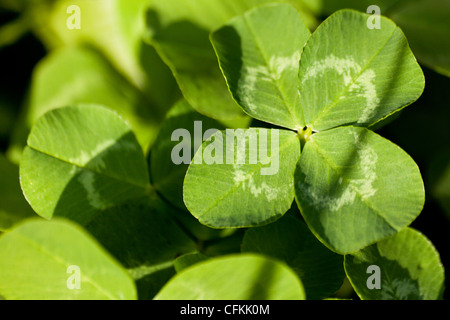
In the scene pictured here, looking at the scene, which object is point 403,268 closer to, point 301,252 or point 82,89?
point 301,252

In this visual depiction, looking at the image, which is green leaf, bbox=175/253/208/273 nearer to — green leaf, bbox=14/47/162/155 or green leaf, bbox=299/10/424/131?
green leaf, bbox=299/10/424/131

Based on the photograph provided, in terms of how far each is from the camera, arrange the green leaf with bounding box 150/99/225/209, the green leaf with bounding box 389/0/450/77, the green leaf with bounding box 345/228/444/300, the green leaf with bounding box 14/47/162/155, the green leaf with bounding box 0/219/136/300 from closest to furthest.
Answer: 1. the green leaf with bounding box 0/219/136/300
2. the green leaf with bounding box 345/228/444/300
3. the green leaf with bounding box 150/99/225/209
4. the green leaf with bounding box 389/0/450/77
5. the green leaf with bounding box 14/47/162/155

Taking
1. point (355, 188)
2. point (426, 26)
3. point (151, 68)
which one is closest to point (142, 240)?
point (355, 188)

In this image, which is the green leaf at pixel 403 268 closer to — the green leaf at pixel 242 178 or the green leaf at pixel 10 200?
the green leaf at pixel 242 178

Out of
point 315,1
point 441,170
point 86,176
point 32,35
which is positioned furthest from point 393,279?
point 32,35

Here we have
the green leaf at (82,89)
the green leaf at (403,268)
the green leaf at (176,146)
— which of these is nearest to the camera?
the green leaf at (403,268)

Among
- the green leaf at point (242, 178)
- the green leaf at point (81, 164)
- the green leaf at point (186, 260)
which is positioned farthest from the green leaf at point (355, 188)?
the green leaf at point (81, 164)

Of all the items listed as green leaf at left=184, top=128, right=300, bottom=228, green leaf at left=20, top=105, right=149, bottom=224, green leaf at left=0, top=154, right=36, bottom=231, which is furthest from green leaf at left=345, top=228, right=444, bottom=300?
green leaf at left=0, top=154, right=36, bottom=231
